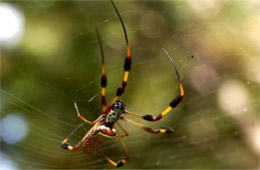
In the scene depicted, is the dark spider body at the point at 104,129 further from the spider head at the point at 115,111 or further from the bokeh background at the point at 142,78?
the bokeh background at the point at 142,78

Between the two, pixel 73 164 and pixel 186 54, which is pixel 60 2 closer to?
pixel 186 54

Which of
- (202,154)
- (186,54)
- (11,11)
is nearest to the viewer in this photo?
(186,54)

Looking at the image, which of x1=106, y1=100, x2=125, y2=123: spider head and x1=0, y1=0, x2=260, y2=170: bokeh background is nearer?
x1=106, y1=100, x2=125, y2=123: spider head

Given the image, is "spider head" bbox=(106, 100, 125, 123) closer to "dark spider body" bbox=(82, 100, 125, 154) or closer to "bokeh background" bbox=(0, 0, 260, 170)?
"dark spider body" bbox=(82, 100, 125, 154)

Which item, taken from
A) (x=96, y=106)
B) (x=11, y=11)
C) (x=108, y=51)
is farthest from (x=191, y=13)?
(x=11, y=11)

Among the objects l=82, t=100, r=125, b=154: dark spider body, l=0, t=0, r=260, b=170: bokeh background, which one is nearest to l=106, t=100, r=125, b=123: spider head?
l=82, t=100, r=125, b=154: dark spider body
